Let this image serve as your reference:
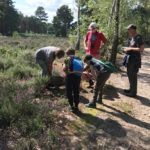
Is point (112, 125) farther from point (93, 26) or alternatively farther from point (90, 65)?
point (93, 26)

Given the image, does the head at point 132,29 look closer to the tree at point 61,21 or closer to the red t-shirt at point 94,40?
the red t-shirt at point 94,40

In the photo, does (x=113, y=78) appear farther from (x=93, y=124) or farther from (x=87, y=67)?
(x=93, y=124)

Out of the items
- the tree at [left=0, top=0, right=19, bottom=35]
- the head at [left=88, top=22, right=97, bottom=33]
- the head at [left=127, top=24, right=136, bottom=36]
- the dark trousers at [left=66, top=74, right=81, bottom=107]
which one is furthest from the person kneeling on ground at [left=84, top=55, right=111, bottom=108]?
the tree at [left=0, top=0, right=19, bottom=35]

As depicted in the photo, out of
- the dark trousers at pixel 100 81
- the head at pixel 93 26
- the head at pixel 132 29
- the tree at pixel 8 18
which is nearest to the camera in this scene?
the dark trousers at pixel 100 81

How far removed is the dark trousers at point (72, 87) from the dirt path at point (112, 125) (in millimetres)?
339

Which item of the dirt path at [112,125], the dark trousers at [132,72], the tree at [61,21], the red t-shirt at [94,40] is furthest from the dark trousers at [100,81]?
the tree at [61,21]

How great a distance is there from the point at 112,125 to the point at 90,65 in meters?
1.52

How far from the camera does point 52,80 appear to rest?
34.4 feet

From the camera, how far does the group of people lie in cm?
820

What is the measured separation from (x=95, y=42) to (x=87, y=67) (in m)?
1.87

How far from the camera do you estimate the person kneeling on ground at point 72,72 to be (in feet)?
26.6

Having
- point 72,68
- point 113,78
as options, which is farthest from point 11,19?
point 72,68

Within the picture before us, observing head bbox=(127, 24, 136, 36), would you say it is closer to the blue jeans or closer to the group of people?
the group of people

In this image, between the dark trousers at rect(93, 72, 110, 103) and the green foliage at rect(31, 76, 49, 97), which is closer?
the dark trousers at rect(93, 72, 110, 103)
